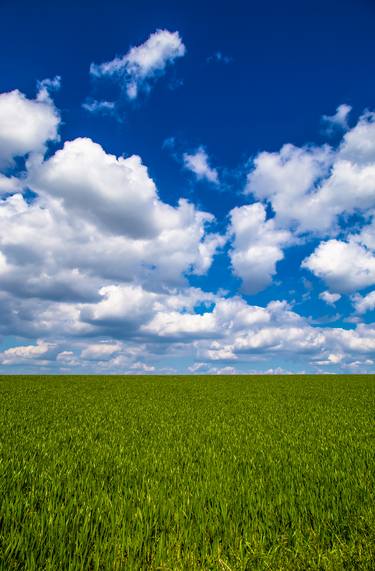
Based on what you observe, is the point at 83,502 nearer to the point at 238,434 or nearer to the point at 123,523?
the point at 123,523

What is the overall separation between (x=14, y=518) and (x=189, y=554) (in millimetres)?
2420

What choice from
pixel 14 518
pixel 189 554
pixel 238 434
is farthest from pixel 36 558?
pixel 238 434

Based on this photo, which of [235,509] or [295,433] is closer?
[235,509]

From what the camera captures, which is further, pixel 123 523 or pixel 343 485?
pixel 343 485

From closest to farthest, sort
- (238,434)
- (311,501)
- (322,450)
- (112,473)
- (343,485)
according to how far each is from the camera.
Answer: (311,501)
(343,485)
(112,473)
(322,450)
(238,434)

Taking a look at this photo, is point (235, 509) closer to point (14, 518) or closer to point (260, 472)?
point (260, 472)

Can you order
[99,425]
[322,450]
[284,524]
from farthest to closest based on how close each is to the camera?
[99,425] < [322,450] < [284,524]

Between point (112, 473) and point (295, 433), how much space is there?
6487 millimetres

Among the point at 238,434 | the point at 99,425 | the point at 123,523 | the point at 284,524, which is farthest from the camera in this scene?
the point at 99,425

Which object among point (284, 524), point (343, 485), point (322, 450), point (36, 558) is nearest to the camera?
point (36, 558)

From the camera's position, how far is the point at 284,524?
5.04 m

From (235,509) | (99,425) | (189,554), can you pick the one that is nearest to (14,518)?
(189,554)

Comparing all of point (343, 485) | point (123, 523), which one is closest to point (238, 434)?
point (343, 485)

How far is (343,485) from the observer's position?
6.31 m
